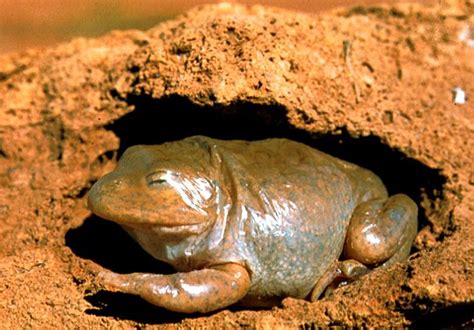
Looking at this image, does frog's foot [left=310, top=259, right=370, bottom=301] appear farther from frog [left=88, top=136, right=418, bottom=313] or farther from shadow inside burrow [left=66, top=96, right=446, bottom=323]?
shadow inside burrow [left=66, top=96, right=446, bottom=323]

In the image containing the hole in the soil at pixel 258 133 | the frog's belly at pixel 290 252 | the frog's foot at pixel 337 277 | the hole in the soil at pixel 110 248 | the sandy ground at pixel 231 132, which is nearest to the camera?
the sandy ground at pixel 231 132

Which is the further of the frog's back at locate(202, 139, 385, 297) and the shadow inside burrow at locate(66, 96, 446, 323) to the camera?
the shadow inside burrow at locate(66, 96, 446, 323)

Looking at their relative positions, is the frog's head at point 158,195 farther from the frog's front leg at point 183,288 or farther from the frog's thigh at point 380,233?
the frog's thigh at point 380,233

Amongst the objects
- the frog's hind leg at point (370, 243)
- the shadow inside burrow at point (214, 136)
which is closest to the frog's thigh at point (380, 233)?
the frog's hind leg at point (370, 243)

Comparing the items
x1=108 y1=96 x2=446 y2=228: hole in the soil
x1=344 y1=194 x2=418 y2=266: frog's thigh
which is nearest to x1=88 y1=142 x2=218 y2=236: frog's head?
x1=108 y1=96 x2=446 y2=228: hole in the soil

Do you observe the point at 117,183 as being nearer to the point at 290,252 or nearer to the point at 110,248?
the point at 110,248

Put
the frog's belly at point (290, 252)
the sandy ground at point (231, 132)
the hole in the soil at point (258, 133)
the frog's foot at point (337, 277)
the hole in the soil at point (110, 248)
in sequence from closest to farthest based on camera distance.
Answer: the sandy ground at point (231, 132) → the frog's belly at point (290, 252) → the frog's foot at point (337, 277) → the hole in the soil at point (110, 248) → the hole in the soil at point (258, 133)

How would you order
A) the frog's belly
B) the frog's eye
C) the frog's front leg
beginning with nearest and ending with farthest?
the frog's front leg
the frog's eye
the frog's belly

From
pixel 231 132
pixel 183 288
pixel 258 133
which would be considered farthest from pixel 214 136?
pixel 183 288
